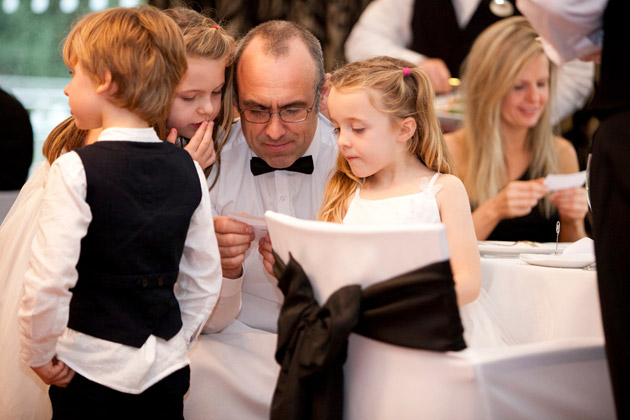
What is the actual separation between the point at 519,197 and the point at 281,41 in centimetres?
144

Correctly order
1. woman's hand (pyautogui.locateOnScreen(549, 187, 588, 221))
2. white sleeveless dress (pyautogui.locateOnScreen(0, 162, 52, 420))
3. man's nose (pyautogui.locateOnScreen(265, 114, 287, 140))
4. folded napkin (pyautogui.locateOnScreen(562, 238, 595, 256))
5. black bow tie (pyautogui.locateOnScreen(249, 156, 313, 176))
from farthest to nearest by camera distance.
Result: woman's hand (pyautogui.locateOnScreen(549, 187, 588, 221)), black bow tie (pyautogui.locateOnScreen(249, 156, 313, 176)), man's nose (pyautogui.locateOnScreen(265, 114, 287, 140)), folded napkin (pyautogui.locateOnScreen(562, 238, 595, 256)), white sleeveless dress (pyautogui.locateOnScreen(0, 162, 52, 420))

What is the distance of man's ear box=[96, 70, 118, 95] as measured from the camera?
1.79 m

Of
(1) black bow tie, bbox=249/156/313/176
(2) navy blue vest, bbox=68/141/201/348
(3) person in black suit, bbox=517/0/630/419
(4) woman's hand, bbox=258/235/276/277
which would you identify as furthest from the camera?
(1) black bow tie, bbox=249/156/313/176

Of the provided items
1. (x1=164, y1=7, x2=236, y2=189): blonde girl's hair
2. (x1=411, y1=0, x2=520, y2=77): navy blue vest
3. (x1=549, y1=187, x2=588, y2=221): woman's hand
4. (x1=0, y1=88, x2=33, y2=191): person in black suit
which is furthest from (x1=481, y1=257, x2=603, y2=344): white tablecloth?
(x1=411, y1=0, x2=520, y2=77): navy blue vest

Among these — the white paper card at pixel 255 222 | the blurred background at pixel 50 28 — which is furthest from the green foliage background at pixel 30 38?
the white paper card at pixel 255 222

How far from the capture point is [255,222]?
2.26 m

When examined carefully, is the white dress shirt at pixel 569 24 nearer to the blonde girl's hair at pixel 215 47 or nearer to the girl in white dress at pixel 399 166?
the girl in white dress at pixel 399 166

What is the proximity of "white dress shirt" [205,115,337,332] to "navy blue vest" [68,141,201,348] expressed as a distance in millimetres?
936

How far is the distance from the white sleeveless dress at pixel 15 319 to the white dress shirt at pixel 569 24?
5.10 ft

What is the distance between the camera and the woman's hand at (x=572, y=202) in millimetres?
3459

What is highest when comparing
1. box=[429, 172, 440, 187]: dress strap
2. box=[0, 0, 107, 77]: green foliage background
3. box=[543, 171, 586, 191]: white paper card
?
box=[429, 172, 440, 187]: dress strap

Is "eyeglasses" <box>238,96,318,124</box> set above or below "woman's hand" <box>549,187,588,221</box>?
above

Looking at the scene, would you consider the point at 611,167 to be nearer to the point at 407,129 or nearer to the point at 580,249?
the point at 407,129

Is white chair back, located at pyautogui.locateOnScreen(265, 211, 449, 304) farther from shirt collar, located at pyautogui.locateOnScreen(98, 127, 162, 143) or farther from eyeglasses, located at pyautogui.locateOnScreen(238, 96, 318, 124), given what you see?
eyeglasses, located at pyautogui.locateOnScreen(238, 96, 318, 124)
